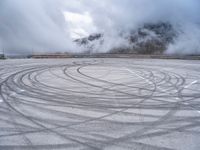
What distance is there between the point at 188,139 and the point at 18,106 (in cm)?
440

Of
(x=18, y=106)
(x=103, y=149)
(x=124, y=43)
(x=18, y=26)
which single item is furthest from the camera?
(x=124, y=43)

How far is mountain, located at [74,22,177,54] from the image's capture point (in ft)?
92.0

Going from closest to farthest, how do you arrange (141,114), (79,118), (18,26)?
(79,118)
(141,114)
(18,26)

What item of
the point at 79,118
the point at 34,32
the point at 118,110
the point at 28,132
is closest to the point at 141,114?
the point at 118,110

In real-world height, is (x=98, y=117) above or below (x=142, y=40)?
below

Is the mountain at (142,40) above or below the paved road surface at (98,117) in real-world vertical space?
above

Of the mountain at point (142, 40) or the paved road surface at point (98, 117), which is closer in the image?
the paved road surface at point (98, 117)

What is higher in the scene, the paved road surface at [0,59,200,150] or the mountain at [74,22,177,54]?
the mountain at [74,22,177,54]

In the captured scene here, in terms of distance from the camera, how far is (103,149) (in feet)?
14.2

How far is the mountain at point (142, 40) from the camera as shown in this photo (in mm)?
28031

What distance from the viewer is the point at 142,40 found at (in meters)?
28.8

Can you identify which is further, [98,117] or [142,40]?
[142,40]

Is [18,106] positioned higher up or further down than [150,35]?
further down

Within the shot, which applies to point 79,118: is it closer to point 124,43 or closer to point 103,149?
point 103,149
